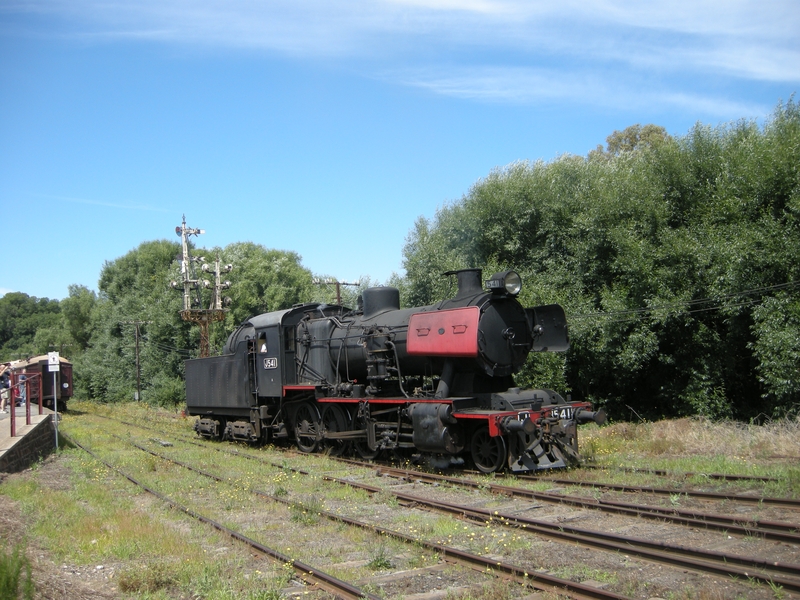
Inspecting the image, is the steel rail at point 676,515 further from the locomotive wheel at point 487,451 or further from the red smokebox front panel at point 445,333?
the red smokebox front panel at point 445,333

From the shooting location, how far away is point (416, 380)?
1353 cm

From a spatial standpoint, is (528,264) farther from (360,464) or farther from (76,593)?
(76,593)

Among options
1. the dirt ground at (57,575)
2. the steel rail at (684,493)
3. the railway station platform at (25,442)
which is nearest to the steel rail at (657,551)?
the steel rail at (684,493)

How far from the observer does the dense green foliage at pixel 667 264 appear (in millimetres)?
18062

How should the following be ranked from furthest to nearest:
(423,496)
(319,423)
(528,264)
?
(528,264) < (319,423) < (423,496)

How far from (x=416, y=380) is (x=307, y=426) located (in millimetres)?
3460

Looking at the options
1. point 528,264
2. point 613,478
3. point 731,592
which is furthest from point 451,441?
point 528,264

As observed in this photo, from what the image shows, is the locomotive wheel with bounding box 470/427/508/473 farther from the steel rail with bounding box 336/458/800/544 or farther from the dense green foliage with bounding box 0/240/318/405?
the dense green foliage with bounding box 0/240/318/405

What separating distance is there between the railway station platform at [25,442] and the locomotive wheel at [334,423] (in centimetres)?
649

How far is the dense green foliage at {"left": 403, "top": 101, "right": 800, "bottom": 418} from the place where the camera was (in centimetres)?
1806

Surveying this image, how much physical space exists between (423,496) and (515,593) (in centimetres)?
429

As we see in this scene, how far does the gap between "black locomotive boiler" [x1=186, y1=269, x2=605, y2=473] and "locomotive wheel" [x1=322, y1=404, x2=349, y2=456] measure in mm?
33

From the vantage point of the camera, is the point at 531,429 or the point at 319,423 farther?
the point at 319,423

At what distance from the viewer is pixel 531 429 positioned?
10102mm
